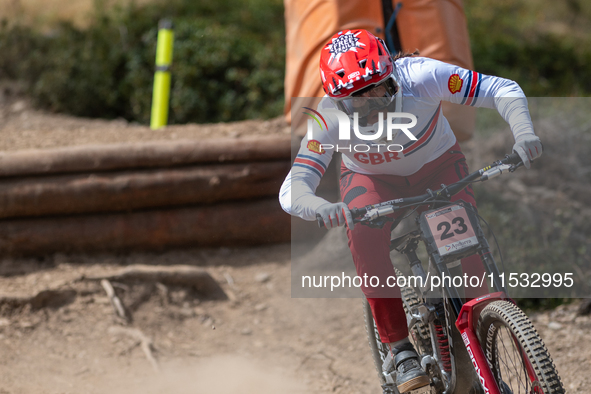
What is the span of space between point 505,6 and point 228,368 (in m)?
11.5

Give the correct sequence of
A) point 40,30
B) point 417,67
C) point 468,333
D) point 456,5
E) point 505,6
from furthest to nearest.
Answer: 1. point 505,6
2. point 40,30
3. point 456,5
4. point 417,67
5. point 468,333

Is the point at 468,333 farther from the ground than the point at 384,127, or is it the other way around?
Result: the point at 384,127

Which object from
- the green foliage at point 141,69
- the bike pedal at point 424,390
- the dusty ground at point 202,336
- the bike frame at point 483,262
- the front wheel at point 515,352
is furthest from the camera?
the green foliage at point 141,69

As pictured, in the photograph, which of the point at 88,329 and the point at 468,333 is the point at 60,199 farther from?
the point at 468,333

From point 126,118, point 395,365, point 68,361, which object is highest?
point 126,118

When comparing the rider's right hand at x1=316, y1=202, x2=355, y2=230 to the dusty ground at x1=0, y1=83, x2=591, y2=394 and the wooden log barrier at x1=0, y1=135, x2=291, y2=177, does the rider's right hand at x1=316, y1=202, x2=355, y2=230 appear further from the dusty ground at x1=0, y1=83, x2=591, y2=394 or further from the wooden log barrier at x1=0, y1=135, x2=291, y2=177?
the wooden log barrier at x1=0, y1=135, x2=291, y2=177

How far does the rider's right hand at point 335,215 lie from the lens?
2.36 meters

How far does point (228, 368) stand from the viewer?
3.96 m

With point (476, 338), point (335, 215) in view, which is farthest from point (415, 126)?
point (476, 338)

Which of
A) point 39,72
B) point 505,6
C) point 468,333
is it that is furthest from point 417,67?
point 505,6

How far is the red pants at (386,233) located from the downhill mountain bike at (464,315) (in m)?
0.10

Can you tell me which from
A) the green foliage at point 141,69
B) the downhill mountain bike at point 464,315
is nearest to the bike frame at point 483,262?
the downhill mountain bike at point 464,315

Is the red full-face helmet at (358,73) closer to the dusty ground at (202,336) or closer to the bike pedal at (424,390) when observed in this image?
the bike pedal at (424,390)

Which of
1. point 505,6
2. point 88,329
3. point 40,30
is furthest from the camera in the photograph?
point 505,6
